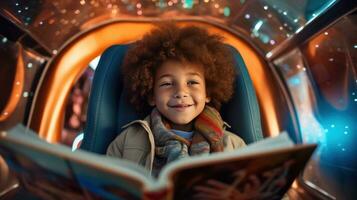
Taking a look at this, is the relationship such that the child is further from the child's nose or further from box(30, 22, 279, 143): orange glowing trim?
box(30, 22, 279, 143): orange glowing trim

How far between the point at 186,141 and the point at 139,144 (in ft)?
0.38

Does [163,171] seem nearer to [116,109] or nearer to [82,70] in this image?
[116,109]

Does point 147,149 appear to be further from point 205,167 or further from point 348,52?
point 348,52

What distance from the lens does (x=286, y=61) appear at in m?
1.57

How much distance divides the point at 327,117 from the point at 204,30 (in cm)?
54

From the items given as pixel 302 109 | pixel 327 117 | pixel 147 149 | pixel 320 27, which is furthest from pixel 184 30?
pixel 302 109

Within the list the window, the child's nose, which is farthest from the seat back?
the window

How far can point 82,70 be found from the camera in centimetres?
168

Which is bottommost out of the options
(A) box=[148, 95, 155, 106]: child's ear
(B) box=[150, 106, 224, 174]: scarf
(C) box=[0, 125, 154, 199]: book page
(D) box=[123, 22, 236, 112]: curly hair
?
(C) box=[0, 125, 154, 199]: book page

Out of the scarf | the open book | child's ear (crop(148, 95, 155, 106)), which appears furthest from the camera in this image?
child's ear (crop(148, 95, 155, 106))

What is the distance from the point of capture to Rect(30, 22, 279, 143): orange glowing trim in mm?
1605

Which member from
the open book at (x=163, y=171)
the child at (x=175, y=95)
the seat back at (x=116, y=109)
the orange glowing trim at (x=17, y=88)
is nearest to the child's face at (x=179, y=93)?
the child at (x=175, y=95)

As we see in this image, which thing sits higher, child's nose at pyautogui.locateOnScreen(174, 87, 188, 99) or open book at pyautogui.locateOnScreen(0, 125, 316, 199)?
child's nose at pyautogui.locateOnScreen(174, 87, 188, 99)

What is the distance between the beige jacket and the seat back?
4cm
